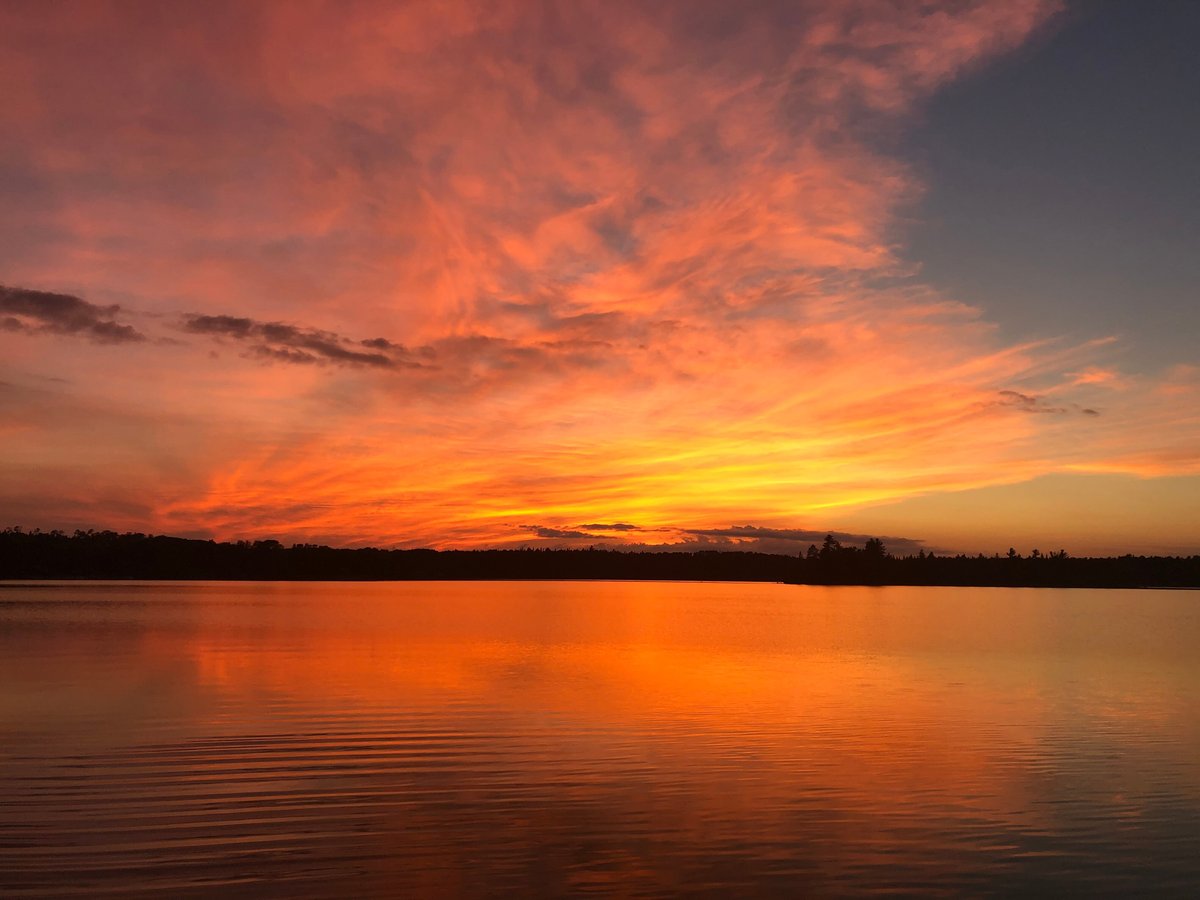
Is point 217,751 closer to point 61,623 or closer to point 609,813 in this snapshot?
point 609,813

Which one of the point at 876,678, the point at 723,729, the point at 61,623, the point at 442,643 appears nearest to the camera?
the point at 723,729

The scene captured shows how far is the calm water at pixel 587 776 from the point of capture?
1168 centimetres

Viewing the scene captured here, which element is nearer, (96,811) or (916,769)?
(96,811)

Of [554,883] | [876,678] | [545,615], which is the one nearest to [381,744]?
[554,883]

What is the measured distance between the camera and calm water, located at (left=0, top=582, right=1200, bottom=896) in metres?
11.7

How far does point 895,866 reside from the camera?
1209 cm

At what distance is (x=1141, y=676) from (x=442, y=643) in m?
30.9

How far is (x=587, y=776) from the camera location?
17188 mm

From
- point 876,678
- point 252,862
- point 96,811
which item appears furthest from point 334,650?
point 252,862

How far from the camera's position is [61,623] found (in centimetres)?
5716

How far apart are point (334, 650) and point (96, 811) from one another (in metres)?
29.1

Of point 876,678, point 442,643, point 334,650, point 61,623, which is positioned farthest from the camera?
point 61,623

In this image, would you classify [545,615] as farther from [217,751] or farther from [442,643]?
[217,751]

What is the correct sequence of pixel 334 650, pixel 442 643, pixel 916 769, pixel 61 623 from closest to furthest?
pixel 916 769
pixel 334 650
pixel 442 643
pixel 61 623
